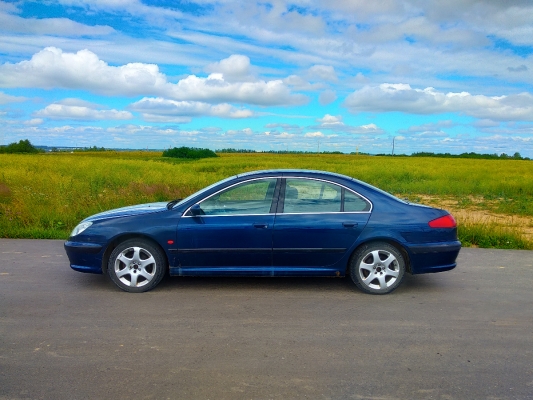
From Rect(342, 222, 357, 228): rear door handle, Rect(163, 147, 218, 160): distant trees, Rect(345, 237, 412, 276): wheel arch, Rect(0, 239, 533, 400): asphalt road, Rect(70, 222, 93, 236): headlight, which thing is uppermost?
Rect(163, 147, 218, 160): distant trees

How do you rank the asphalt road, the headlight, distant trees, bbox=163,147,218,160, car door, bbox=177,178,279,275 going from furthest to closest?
1. distant trees, bbox=163,147,218,160
2. the headlight
3. car door, bbox=177,178,279,275
4. the asphalt road

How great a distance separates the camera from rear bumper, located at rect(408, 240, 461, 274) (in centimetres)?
598

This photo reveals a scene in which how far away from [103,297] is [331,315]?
101 inches

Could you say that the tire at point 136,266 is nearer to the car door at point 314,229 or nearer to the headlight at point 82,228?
the headlight at point 82,228

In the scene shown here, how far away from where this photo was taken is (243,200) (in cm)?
630

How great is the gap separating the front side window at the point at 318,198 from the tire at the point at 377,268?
0.51 metres

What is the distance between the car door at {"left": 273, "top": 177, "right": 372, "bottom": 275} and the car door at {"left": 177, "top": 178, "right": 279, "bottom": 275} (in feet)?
0.47

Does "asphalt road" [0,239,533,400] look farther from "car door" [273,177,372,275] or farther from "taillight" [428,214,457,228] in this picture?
"taillight" [428,214,457,228]

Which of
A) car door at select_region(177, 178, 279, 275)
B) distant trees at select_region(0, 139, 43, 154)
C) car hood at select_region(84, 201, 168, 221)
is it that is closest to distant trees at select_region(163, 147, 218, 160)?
distant trees at select_region(0, 139, 43, 154)

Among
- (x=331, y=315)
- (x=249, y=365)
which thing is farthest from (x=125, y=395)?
(x=331, y=315)

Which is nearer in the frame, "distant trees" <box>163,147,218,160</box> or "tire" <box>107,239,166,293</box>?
"tire" <box>107,239,166,293</box>

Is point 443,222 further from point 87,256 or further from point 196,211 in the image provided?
point 87,256

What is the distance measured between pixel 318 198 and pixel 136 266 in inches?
90.1

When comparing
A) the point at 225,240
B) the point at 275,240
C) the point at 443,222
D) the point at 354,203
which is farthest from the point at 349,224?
the point at 225,240
